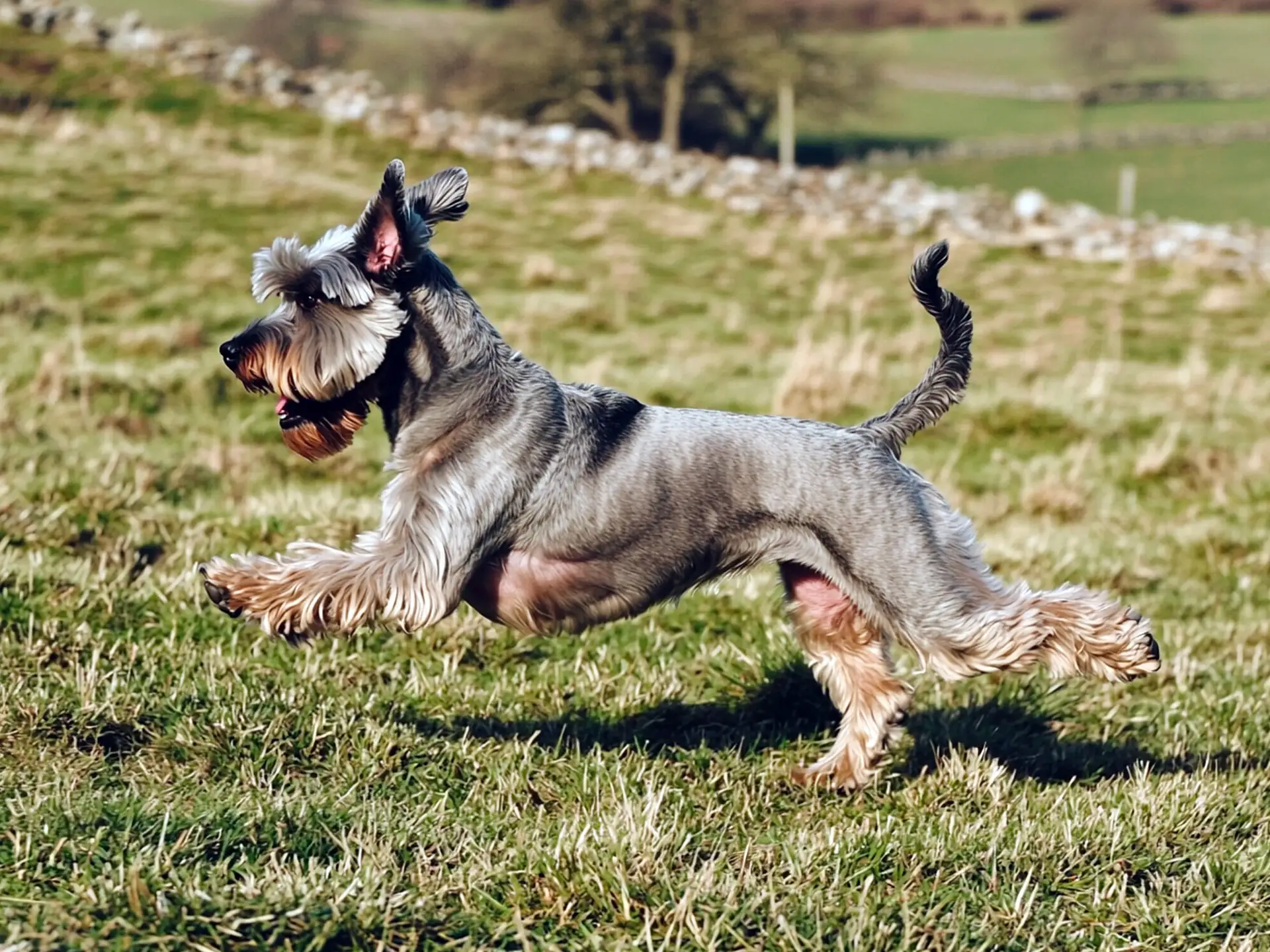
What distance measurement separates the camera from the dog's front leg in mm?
4273

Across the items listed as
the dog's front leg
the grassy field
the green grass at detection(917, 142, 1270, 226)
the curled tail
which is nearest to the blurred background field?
the green grass at detection(917, 142, 1270, 226)

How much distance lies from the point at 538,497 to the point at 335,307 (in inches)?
35.1

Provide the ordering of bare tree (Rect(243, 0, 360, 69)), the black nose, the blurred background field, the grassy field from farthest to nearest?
bare tree (Rect(243, 0, 360, 69)) < the blurred background field < the black nose < the grassy field

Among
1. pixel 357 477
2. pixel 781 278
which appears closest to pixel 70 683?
pixel 357 477

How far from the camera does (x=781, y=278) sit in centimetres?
2002

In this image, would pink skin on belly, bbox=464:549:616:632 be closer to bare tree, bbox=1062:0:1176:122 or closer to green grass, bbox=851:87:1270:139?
green grass, bbox=851:87:1270:139

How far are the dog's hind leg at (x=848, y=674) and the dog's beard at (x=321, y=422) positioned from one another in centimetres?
163

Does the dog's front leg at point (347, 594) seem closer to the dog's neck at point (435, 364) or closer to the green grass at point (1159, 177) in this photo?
the dog's neck at point (435, 364)

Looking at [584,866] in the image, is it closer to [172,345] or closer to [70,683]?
[70,683]

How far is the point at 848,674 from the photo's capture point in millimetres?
4973

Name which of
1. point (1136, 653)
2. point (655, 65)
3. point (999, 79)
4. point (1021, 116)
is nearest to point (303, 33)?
point (655, 65)

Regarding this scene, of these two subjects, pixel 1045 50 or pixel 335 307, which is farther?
pixel 1045 50

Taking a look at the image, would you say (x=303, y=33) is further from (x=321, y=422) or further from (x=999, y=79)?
(x=321, y=422)

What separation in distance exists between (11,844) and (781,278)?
17.3 m
